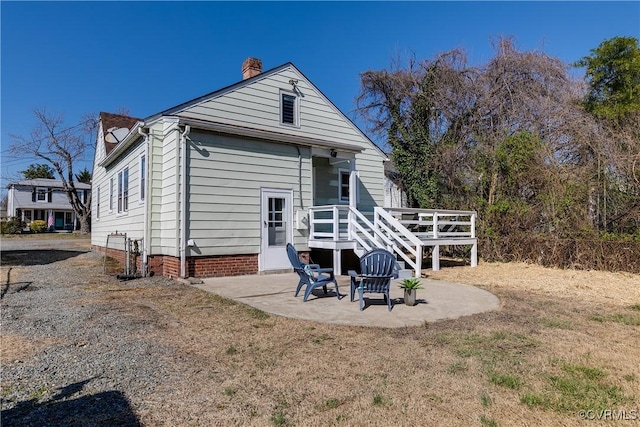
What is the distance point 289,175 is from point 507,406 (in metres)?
8.92

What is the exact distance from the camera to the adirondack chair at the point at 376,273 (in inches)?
236

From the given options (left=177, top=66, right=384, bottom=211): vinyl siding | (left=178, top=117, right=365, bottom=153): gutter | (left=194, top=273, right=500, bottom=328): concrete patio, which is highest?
(left=177, top=66, right=384, bottom=211): vinyl siding

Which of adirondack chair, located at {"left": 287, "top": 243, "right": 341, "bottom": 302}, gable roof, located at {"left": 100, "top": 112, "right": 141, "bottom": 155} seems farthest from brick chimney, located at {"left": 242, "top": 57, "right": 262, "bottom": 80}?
adirondack chair, located at {"left": 287, "top": 243, "right": 341, "bottom": 302}

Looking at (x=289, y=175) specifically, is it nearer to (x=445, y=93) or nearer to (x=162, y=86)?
(x=445, y=93)

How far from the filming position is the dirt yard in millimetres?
2709

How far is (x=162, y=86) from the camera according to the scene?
2269 centimetres

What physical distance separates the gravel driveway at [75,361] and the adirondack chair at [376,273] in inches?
119

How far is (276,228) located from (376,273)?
5040mm

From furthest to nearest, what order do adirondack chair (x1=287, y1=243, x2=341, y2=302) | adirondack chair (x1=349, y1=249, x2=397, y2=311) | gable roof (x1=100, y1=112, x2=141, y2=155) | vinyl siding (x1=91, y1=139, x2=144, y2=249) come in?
gable roof (x1=100, y1=112, x2=141, y2=155)
vinyl siding (x1=91, y1=139, x2=144, y2=249)
adirondack chair (x1=287, y1=243, x2=341, y2=302)
adirondack chair (x1=349, y1=249, x2=397, y2=311)

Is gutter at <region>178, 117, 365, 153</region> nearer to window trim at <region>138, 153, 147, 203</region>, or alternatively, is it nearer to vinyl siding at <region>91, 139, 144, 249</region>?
window trim at <region>138, 153, 147, 203</region>

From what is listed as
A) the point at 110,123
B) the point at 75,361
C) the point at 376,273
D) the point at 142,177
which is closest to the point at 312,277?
the point at 376,273

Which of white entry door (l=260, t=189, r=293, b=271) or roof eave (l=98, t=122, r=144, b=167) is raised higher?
roof eave (l=98, t=122, r=144, b=167)

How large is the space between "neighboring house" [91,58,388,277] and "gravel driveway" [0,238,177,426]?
3.03 meters

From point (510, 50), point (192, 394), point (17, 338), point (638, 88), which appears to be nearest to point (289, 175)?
point (17, 338)
